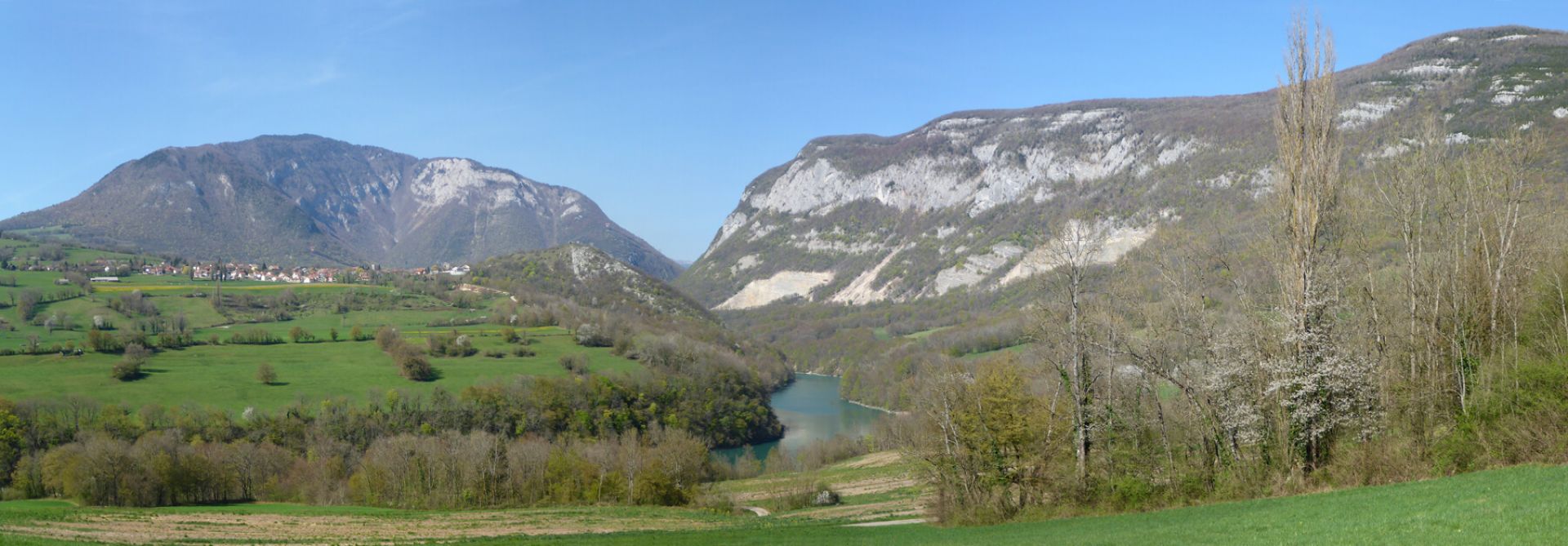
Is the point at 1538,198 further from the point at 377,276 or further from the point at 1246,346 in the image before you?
the point at 377,276

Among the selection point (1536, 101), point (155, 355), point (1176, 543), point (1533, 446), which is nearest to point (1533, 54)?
point (1536, 101)

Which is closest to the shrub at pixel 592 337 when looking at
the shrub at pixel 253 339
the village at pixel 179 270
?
the shrub at pixel 253 339

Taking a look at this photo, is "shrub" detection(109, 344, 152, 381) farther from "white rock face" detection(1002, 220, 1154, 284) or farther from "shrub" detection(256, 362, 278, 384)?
"white rock face" detection(1002, 220, 1154, 284)

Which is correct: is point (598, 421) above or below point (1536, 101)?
below

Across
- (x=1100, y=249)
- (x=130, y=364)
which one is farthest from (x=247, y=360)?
(x=1100, y=249)

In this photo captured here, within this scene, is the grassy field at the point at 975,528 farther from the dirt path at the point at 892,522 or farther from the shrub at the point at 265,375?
the shrub at the point at 265,375

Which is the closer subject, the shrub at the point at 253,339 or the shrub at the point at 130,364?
the shrub at the point at 130,364

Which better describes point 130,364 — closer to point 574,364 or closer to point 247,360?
point 247,360
